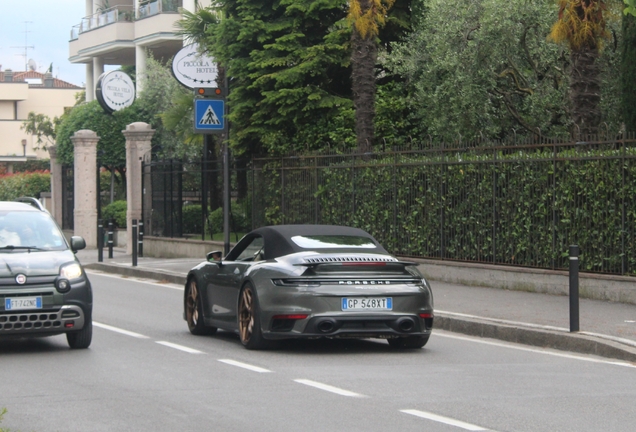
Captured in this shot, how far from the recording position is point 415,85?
2656 centimetres

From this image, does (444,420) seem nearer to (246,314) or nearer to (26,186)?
(246,314)

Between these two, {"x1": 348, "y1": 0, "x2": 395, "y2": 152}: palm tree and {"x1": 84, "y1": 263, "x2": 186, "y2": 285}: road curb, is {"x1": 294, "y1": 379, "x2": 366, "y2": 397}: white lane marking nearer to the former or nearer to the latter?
{"x1": 84, "y1": 263, "x2": 186, "y2": 285}: road curb

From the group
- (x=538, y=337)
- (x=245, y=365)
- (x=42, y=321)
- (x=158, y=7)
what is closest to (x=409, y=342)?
(x=538, y=337)

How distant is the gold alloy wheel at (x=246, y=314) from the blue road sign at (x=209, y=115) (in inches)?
486

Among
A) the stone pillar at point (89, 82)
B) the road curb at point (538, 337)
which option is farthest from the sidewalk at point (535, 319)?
the stone pillar at point (89, 82)

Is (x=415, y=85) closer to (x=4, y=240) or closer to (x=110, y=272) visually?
(x=110, y=272)

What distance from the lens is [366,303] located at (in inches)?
441

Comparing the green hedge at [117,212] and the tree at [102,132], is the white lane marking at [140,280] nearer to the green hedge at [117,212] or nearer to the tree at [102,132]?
the green hedge at [117,212]

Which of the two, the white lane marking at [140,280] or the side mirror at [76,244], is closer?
the side mirror at [76,244]

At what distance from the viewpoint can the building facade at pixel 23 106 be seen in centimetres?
10394

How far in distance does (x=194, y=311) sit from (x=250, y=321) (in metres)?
2.03

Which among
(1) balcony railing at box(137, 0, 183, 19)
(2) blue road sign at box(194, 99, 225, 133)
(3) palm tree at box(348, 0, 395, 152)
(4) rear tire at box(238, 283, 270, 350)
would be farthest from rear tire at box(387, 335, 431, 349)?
(1) balcony railing at box(137, 0, 183, 19)

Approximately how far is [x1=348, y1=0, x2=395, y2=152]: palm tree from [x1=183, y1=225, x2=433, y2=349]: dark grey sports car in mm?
10875

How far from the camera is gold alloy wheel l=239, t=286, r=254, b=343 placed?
11617mm
